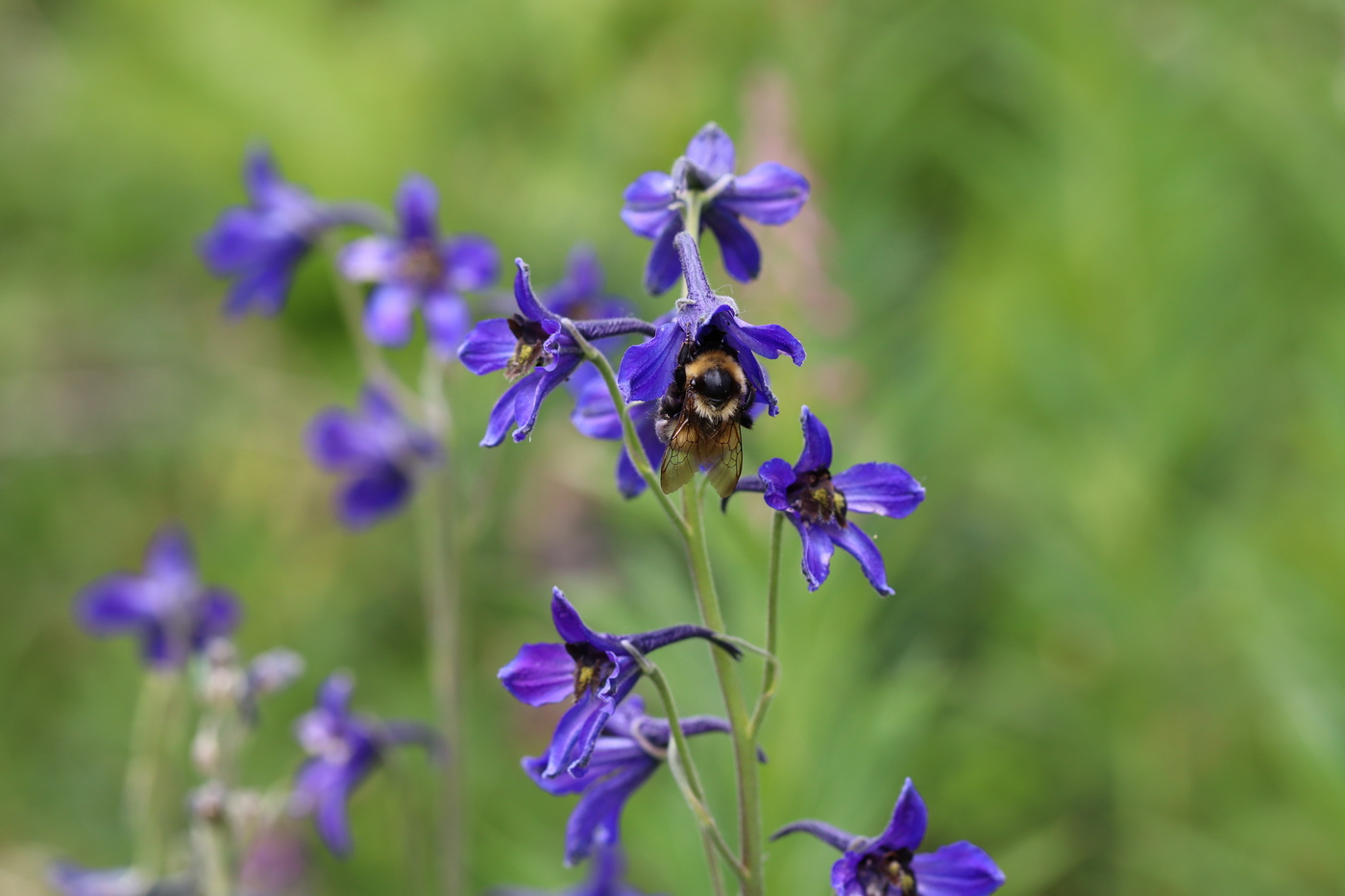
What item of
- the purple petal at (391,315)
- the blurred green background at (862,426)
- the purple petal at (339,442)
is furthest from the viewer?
the blurred green background at (862,426)

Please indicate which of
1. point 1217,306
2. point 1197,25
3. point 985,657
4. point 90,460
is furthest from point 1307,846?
point 90,460

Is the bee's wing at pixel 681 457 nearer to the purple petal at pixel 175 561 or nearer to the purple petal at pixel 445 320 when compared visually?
the purple petal at pixel 445 320

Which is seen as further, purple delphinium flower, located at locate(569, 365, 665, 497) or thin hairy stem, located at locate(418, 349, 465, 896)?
thin hairy stem, located at locate(418, 349, 465, 896)

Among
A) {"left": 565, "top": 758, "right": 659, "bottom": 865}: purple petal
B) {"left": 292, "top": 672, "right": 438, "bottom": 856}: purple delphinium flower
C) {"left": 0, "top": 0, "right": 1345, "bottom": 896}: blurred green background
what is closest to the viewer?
{"left": 565, "top": 758, "right": 659, "bottom": 865}: purple petal

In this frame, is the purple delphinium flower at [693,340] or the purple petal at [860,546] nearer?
the purple delphinium flower at [693,340]

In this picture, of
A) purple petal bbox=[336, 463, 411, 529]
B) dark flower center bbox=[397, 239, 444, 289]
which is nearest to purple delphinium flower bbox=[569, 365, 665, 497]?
dark flower center bbox=[397, 239, 444, 289]

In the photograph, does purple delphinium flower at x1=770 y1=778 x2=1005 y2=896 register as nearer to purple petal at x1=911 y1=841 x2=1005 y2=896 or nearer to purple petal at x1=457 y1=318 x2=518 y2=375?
purple petal at x1=911 y1=841 x2=1005 y2=896

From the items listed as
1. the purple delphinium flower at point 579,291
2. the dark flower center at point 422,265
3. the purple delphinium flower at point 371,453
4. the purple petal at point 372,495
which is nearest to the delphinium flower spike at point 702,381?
the purple delphinium flower at point 579,291
